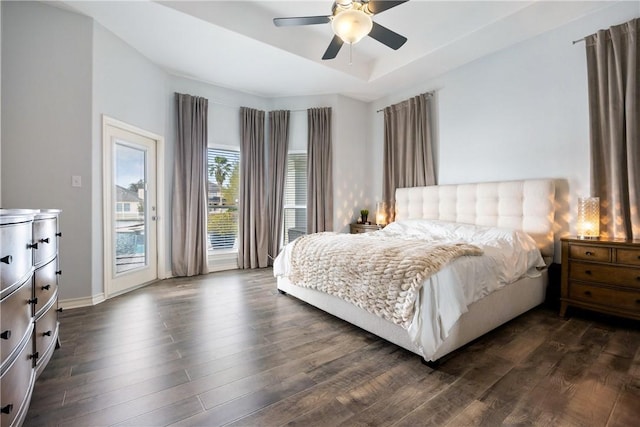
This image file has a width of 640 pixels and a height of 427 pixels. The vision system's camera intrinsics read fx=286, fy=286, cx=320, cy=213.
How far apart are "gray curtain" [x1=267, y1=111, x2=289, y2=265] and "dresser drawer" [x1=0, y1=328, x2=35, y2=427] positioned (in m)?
3.57

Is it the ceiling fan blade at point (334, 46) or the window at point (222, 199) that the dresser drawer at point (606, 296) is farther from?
the window at point (222, 199)

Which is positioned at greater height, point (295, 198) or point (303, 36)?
point (303, 36)

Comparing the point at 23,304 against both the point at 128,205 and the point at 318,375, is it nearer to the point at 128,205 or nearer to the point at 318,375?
the point at 318,375

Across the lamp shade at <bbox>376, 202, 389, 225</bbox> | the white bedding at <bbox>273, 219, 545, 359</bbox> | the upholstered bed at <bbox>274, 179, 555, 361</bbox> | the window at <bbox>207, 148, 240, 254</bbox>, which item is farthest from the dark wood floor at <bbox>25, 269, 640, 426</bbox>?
the lamp shade at <bbox>376, 202, 389, 225</bbox>

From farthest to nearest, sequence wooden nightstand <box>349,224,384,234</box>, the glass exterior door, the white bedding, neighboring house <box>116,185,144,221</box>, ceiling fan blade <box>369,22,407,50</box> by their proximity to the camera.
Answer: wooden nightstand <box>349,224,384,234</box>, neighboring house <box>116,185,144,221</box>, the glass exterior door, ceiling fan blade <box>369,22,407,50</box>, the white bedding

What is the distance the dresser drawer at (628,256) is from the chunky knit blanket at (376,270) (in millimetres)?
1201

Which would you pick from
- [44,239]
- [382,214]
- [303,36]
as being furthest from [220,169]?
[44,239]

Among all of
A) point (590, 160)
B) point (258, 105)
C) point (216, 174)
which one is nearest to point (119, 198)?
point (216, 174)

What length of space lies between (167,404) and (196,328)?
37.8 inches

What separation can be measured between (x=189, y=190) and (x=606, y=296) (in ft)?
15.6

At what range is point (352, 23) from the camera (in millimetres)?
2047

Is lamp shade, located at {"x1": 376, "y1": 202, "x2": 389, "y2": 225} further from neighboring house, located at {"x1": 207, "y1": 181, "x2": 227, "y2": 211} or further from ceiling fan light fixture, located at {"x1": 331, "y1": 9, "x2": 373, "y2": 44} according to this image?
ceiling fan light fixture, located at {"x1": 331, "y1": 9, "x2": 373, "y2": 44}

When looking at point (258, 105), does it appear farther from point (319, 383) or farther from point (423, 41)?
point (319, 383)

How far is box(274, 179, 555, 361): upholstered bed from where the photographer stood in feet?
5.89
